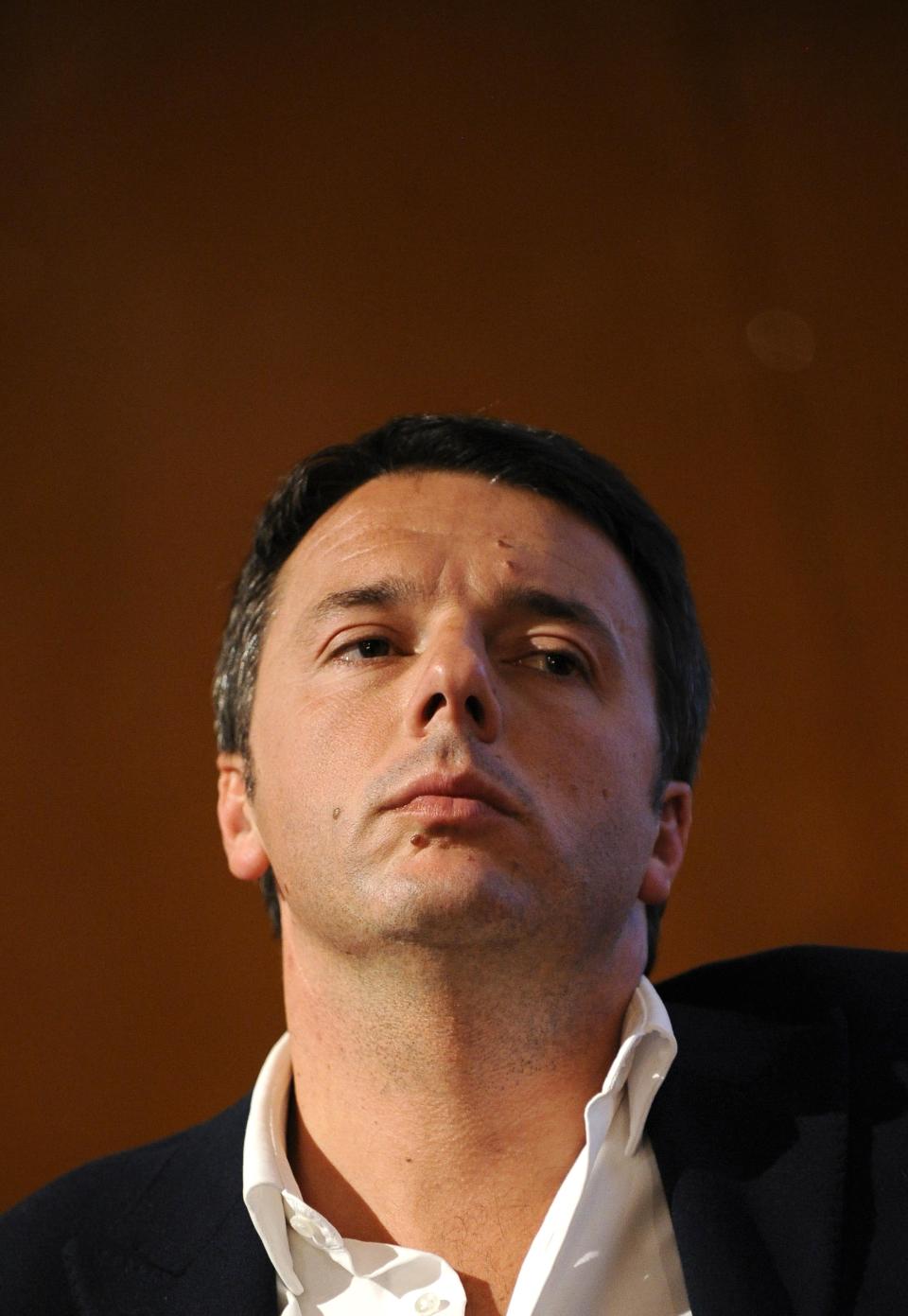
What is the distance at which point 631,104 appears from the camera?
203cm

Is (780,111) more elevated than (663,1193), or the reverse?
(780,111)

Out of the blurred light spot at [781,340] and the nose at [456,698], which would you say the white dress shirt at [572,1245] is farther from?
the blurred light spot at [781,340]

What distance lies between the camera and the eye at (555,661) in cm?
133

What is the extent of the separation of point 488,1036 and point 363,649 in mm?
362

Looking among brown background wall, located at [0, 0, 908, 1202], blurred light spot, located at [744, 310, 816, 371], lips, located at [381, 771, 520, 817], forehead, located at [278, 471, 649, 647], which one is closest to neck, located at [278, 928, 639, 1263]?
lips, located at [381, 771, 520, 817]

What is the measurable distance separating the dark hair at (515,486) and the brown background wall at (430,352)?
36cm

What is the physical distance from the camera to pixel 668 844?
148 cm

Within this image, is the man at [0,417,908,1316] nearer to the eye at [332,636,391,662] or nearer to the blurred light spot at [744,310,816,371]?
the eye at [332,636,391,662]

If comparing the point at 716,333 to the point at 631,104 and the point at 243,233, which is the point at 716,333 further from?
the point at 243,233

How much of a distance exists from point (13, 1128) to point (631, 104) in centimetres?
158

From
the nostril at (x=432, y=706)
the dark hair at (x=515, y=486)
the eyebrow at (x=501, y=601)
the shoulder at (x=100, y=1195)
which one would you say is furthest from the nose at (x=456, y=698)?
the shoulder at (x=100, y=1195)

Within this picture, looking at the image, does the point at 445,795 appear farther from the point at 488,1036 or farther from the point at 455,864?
the point at 488,1036

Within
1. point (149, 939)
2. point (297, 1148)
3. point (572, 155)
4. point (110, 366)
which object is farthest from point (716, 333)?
point (297, 1148)

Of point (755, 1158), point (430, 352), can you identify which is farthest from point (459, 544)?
point (430, 352)
